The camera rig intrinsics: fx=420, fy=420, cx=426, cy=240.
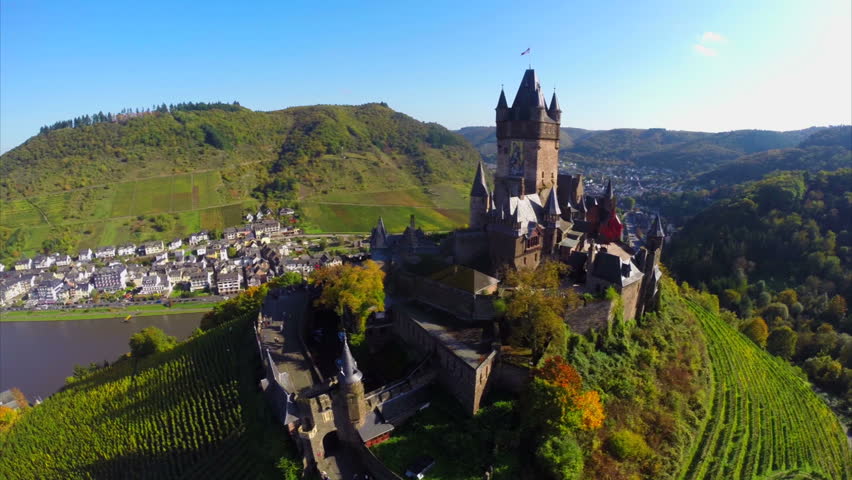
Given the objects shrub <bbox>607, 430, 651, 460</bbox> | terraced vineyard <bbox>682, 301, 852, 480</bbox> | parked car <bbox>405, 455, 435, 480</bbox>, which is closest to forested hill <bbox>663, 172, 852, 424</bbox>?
terraced vineyard <bbox>682, 301, 852, 480</bbox>

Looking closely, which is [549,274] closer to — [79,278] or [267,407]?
[267,407]

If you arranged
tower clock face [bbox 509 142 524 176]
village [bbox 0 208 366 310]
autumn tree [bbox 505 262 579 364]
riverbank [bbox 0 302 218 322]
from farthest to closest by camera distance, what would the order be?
village [bbox 0 208 366 310]
riverbank [bbox 0 302 218 322]
tower clock face [bbox 509 142 524 176]
autumn tree [bbox 505 262 579 364]

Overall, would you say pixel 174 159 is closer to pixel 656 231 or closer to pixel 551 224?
pixel 551 224

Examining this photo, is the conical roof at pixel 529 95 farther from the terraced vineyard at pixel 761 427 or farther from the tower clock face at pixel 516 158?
the terraced vineyard at pixel 761 427

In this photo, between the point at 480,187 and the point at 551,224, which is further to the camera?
the point at 480,187

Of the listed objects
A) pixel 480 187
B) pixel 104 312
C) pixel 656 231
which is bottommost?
pixel 104 312

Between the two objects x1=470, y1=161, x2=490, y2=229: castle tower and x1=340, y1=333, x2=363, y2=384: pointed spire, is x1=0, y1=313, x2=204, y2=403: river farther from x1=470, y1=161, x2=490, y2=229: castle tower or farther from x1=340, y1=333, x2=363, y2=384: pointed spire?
x1=340, y1=333, x2=363, y2=384: pointed spire

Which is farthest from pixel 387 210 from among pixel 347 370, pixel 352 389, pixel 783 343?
pixel 347 370
